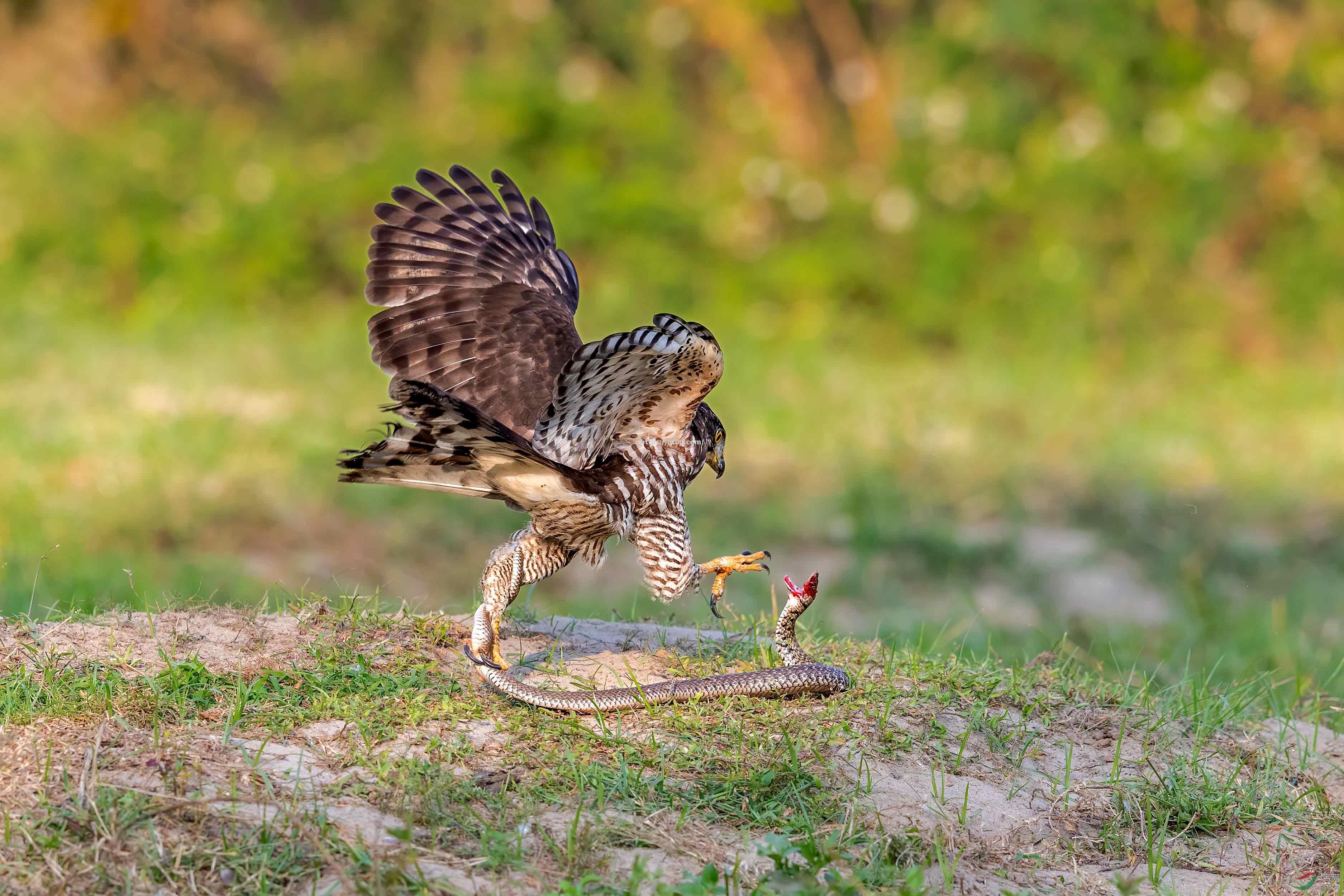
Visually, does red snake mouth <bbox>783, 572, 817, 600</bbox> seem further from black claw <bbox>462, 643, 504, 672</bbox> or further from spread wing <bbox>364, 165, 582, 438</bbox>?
spread wing <bbox>364, 165, 582, 438</bbox>

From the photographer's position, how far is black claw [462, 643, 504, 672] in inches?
145

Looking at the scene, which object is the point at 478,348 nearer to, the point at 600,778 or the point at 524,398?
the point at 524,398

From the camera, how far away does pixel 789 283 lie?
1151 centimetres

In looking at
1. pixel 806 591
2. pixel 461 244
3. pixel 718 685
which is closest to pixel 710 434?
pixel 806 591

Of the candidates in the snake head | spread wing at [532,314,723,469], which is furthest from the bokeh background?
the snake head

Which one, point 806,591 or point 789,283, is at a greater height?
point 789,283

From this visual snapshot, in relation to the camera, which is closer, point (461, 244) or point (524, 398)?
point (524, 398)

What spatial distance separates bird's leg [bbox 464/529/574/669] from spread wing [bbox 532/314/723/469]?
25 cm

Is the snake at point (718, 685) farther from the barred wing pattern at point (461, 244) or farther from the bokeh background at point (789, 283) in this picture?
the bokeh background at point (789, 283)

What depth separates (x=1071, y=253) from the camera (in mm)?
11180

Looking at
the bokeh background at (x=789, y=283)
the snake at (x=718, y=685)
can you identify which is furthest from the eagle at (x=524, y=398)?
the bokeh background at (x=789, y=283)

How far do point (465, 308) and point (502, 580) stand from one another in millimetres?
888

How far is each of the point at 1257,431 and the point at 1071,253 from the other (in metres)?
2.30

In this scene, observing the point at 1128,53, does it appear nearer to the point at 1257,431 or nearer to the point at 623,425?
the point at 1257,431
